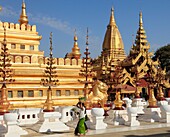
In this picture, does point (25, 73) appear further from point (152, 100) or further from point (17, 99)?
point (152, 100)

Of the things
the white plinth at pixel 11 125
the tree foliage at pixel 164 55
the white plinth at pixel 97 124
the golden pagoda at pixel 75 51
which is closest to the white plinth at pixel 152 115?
the white plinth at pixel 97 124

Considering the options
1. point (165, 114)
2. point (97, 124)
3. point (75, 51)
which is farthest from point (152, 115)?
point (75, 51)

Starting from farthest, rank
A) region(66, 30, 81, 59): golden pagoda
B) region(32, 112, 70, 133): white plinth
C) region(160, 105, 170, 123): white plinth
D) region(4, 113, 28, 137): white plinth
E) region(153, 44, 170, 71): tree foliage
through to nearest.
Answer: region(153, 44, 170, 71): tree foliage, region(66, 30, 81, 59): golden pagoda, region(160, 105, 170, 123): white plinth, region(32, 112, 70, 133): white plinth, region(4, 113, 28, 137): white plinth

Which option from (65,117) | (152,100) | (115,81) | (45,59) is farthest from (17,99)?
(152,100)

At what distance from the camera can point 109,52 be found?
154 ft

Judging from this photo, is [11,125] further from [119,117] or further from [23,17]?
[23,17]

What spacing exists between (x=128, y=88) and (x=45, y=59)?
14061 mm

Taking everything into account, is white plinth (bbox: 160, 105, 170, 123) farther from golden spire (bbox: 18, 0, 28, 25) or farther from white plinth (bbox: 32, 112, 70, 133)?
golden spire (bbox: 18, 0, 28, 25)

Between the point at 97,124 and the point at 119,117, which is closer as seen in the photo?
the point at 97,124

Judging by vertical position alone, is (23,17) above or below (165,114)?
above

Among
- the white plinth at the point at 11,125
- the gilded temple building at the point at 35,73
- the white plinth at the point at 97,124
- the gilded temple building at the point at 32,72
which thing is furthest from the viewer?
the gilded temple building at the point at 32,72

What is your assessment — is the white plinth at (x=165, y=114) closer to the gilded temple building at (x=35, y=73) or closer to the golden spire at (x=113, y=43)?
the gilded temple building at (x=35, y=73)

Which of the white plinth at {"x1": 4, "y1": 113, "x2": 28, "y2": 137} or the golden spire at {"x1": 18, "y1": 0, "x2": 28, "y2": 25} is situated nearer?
the white plinth at {"x1": 4, "y1": 113, "x2": 28, "y2": 137}

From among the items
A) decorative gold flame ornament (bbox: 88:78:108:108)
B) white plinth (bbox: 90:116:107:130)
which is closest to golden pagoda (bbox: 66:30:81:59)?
decorative gold flame ornament (bbox: 88:78:108:108)
